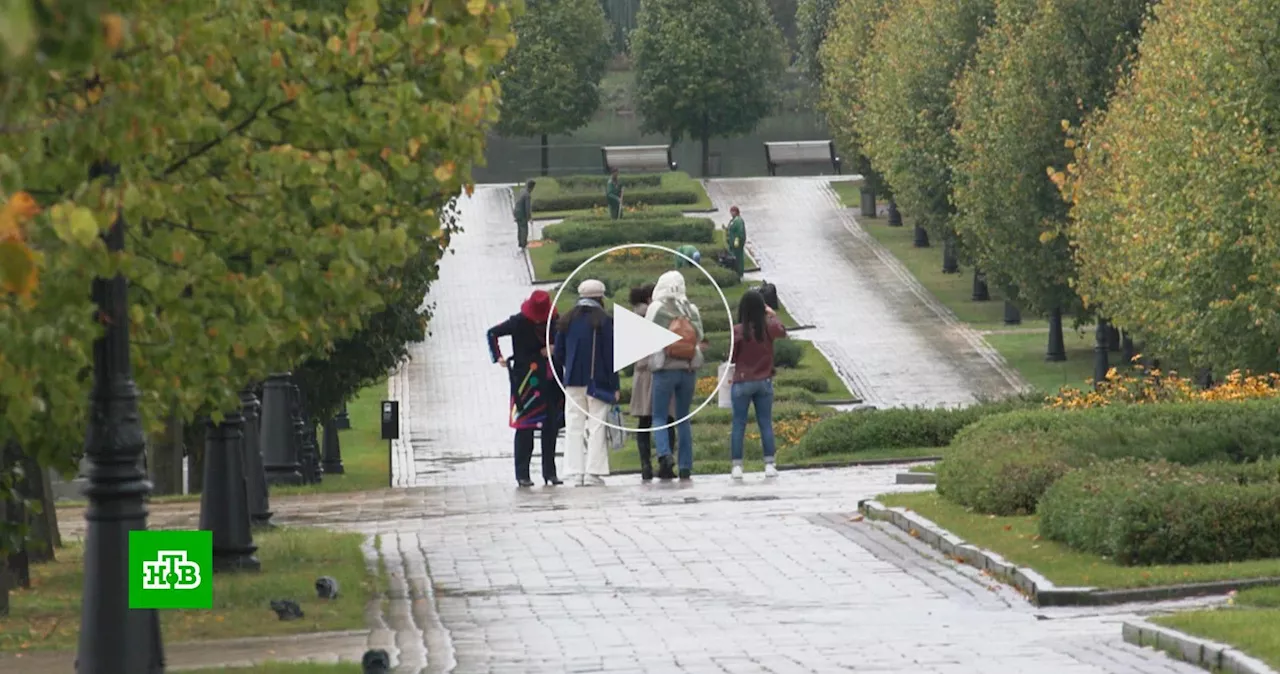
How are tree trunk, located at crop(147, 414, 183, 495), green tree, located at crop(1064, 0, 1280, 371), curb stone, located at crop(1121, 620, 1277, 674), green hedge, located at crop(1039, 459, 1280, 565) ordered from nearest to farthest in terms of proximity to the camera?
curb stone, located at crop(1121, 620, 1277, 674), green hedge, located at crop(1039, 459, 1280, 565), tree trunk, located at crop(147, 414, 183, 495), green tree, located at crop(1064, 0, 1280, 371)

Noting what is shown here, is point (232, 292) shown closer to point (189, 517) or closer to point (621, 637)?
point (621, 637)

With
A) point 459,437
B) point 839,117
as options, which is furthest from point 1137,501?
point 839,117

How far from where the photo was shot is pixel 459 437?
118ft

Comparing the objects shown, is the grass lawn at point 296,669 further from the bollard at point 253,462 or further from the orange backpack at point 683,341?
the orange backpack at point 683,341

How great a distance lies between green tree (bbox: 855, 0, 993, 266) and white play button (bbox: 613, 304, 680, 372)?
877 inches

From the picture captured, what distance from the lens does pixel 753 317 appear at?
20.7 m

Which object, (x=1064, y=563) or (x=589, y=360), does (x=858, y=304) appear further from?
(x=1064, y=563)


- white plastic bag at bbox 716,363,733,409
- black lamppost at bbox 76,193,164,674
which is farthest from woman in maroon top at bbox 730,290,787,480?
black lamppost at bbox 76,193,164,674

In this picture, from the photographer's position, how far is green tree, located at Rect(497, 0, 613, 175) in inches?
2790

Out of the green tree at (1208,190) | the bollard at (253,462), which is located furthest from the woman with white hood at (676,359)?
the green tree at (1208,190)

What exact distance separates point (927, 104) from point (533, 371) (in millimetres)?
28299

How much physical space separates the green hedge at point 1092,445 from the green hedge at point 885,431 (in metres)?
7.41

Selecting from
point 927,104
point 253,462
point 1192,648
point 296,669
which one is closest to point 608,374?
point 253,462

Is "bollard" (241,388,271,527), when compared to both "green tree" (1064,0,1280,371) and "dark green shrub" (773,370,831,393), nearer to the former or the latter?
"green tree" (1064,0,1280,371)
